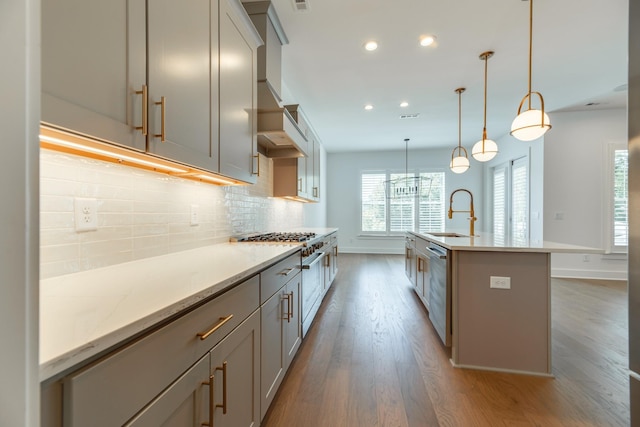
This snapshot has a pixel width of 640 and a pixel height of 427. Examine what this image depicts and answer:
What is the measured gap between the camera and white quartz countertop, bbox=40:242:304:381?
523 mm

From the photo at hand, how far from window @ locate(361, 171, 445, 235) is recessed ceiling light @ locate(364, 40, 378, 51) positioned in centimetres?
490

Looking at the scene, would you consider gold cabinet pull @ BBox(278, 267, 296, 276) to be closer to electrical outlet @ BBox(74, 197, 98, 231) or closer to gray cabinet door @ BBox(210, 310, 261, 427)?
gray cabinet door @ BBox(210, 310, 261, 427)

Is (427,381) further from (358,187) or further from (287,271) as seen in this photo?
(358,187)

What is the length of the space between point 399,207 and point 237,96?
248 inches

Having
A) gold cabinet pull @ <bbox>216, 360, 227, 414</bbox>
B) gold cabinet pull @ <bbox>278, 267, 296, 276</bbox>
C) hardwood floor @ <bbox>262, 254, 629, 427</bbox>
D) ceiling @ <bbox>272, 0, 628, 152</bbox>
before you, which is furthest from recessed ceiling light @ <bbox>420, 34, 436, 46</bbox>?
gold cabinet pull @ <bbox>216, 360, 227, 414</bbox>

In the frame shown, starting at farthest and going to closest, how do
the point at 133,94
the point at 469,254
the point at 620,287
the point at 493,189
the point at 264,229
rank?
1. the point at 493,189
2. the point at 620,287
3. the point at 264,229
4. the point at 469,254
5. the point at 133,94

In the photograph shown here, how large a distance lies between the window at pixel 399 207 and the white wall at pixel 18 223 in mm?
7348

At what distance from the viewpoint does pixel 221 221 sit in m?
2.20

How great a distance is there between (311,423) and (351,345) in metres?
0.92

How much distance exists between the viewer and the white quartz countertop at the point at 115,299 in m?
0.52

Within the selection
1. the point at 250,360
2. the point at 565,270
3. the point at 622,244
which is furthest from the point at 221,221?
the point at 622,244

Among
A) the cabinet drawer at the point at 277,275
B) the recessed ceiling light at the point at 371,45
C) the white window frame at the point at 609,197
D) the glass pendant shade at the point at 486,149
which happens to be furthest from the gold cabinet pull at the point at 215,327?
the white window frame at the point at 609,197

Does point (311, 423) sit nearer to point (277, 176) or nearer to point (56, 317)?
point (56, 317)

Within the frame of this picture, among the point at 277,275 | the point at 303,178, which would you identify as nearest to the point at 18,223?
the point at 277,275
